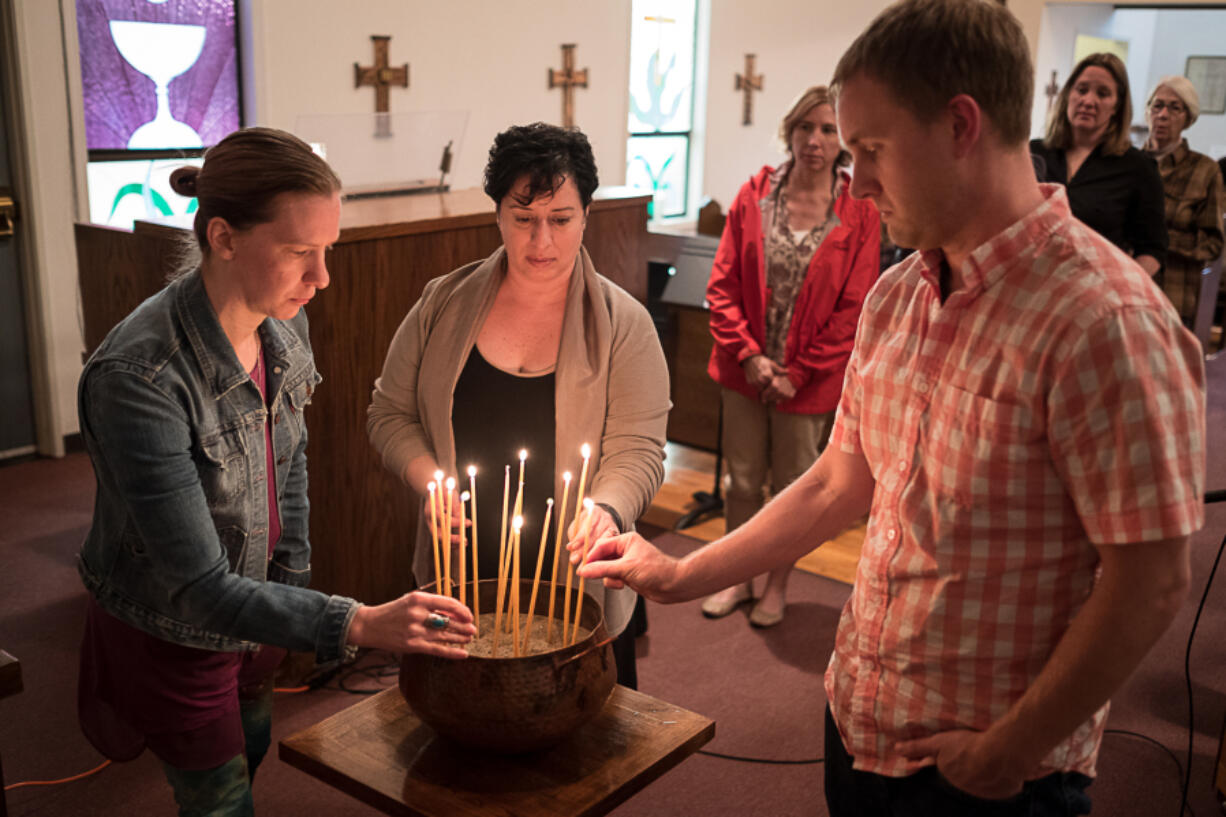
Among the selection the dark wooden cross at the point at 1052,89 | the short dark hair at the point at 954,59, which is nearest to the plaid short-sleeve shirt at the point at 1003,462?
the short dark hair at the point at 954,59

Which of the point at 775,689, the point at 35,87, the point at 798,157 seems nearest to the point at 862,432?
the point at 775,689

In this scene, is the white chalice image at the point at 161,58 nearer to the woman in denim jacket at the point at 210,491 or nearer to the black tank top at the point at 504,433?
the black tank top at the point at 504,433

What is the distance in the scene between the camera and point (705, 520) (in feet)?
15.2

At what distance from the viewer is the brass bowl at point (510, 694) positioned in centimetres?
130

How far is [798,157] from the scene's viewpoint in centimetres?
350

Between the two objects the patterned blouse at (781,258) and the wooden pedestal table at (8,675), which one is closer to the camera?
the wooden pedestal table at (8,675)

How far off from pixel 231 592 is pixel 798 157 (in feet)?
8.20

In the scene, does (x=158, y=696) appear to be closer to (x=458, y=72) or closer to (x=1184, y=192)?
(x=458, y=72)

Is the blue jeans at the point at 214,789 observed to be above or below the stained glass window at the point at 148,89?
below

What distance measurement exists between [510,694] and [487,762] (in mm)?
166

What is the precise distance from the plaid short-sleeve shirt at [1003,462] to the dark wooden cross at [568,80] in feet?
20.5

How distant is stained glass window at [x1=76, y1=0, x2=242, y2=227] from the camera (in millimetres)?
4965

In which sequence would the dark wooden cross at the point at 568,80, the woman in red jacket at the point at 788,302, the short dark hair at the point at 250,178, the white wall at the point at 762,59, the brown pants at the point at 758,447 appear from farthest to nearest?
the white wall at the point at 762,59 < the dark wooden cross at the point at 568,80 < the brown pants at the point at 758,447 < the woman in red jacket at the point at 788,302 < the short dark hair at the point at 250,178

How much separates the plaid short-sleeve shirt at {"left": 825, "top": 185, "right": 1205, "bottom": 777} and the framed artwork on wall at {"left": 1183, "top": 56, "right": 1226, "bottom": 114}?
10080 millimetres
